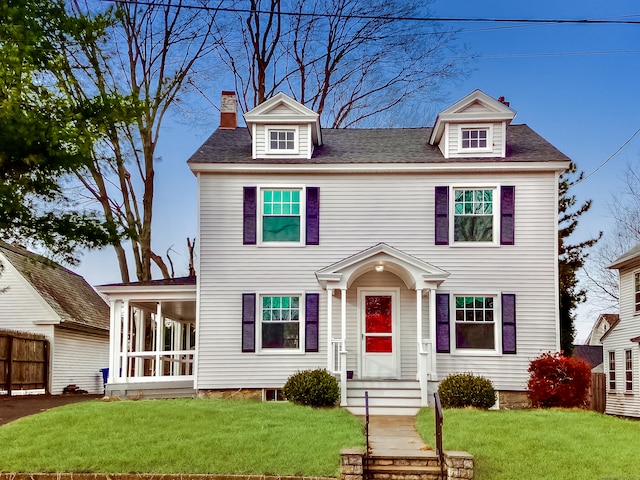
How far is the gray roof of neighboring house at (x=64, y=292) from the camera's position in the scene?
26.9 m

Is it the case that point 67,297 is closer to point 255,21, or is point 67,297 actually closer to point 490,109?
point 255,21

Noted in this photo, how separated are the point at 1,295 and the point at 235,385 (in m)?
12.0

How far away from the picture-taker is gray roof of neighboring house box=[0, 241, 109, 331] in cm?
2689

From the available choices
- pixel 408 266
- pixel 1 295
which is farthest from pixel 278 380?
pixel 1 295

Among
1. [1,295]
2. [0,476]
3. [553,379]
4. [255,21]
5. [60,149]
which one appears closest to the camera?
[0,476]

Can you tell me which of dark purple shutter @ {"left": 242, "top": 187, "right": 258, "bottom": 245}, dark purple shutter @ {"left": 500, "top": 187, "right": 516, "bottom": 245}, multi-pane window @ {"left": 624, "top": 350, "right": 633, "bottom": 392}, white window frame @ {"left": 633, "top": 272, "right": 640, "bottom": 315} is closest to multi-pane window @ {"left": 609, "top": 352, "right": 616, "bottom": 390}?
multi-pane window @ {"left": 624, "top": 350, "right": 633, "bottom": 392}

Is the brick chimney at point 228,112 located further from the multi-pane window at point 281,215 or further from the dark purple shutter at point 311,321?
the dark purple shutter at point 311,321

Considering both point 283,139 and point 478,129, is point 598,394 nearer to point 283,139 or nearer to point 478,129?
point 478,129

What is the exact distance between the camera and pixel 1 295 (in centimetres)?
2645

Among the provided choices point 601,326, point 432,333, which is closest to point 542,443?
point 432,333

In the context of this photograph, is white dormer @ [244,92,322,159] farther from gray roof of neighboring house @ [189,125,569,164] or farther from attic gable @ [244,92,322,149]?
gray roof of neighboring house @ [189,125,569,164]

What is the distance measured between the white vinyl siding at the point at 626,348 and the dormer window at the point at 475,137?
352 inches

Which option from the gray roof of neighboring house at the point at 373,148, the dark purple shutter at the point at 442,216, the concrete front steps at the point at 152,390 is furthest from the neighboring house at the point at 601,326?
the concrete front steps at the point at 152,390

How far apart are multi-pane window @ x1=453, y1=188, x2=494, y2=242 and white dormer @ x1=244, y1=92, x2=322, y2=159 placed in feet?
13.0
